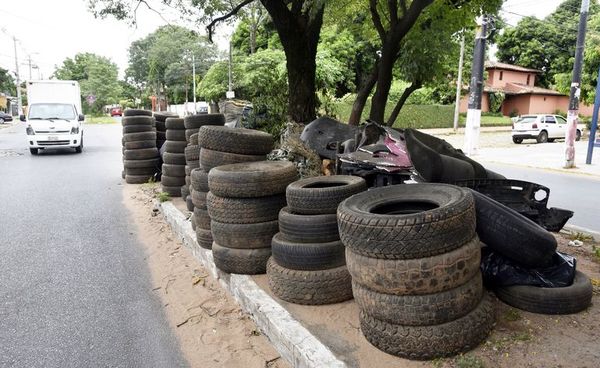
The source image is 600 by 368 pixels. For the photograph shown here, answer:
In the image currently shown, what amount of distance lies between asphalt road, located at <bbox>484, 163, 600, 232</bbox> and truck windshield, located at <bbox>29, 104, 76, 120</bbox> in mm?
16843

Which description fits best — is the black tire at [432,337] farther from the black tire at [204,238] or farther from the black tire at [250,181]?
the black tire at [204,238]

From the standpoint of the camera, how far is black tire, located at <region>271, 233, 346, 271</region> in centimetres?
387

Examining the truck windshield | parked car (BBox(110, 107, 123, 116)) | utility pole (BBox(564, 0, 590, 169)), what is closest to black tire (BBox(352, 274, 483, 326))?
utility pole (BBox(564, 0, 590, 169))

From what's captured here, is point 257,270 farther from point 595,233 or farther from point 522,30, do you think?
point 522,30

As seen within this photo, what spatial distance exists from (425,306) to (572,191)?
9547mm

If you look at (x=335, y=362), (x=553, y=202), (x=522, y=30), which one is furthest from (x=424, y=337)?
(x=522, y=30)

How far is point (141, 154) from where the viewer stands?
11008mm

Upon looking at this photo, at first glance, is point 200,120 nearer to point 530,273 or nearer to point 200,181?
point 200,181

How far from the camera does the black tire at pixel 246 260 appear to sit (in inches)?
179

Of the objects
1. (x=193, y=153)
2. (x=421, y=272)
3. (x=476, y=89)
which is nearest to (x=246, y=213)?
(x=421, y=272)

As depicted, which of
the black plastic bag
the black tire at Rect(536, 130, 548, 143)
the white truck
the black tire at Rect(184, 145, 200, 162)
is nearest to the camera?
the black plastic bag

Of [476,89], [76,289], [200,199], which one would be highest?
[476,89]

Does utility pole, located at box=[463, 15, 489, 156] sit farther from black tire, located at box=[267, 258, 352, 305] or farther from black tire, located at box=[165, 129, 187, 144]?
black tire, located at box=[267, 258, 352, 305]

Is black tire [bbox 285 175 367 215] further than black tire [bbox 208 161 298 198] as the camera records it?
No
